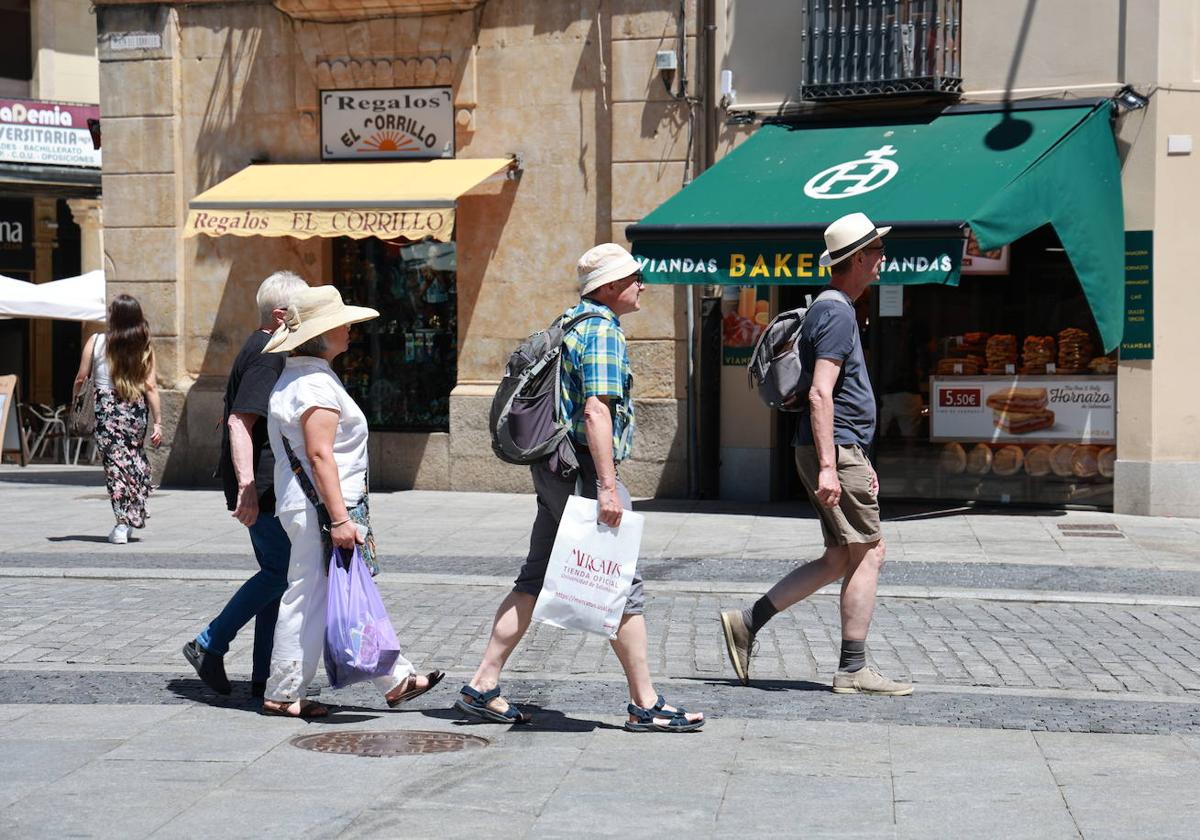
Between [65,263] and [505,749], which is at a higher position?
[65,263]

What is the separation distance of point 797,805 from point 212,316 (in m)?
12.8

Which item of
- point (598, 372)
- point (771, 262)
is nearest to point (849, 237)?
point (598, 372)

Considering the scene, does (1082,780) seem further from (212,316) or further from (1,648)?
(212,316)

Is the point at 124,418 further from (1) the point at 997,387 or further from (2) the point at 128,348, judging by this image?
(1) the point at 997,387

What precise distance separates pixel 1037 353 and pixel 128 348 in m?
7.19

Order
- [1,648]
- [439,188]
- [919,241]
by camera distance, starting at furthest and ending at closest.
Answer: [439,188], [919,241], [1,648]

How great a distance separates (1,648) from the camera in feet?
25.8

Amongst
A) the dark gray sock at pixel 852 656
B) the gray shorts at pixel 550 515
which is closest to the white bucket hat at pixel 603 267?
the gray shorts at pixel 550 515

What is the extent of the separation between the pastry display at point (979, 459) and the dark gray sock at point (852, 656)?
812 centimetres

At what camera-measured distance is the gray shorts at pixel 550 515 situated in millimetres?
6098

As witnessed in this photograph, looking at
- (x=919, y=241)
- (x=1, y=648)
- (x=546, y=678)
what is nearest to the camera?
(x=546, y=678)

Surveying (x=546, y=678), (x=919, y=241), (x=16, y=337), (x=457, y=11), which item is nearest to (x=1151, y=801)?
(x=546, y=678)

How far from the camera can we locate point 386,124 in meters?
16.5

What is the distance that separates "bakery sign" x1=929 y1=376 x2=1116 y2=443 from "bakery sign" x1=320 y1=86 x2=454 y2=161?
5.07m
